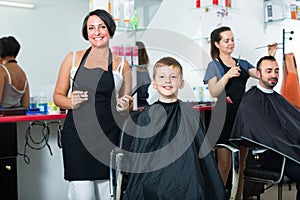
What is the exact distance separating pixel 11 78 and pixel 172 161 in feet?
5.67

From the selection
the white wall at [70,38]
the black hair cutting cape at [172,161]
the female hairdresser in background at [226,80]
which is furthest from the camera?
the white wall at [70,38]

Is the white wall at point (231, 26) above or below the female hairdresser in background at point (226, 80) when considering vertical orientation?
above

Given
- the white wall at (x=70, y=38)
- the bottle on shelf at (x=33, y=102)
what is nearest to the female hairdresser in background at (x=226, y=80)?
the white wall at (x=70, y=38)

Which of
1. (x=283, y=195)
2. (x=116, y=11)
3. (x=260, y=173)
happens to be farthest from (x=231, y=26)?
(x=260, y=173)

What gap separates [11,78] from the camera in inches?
113

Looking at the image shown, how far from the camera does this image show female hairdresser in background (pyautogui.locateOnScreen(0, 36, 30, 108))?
2738mm

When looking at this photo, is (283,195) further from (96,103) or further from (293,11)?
(96,103)

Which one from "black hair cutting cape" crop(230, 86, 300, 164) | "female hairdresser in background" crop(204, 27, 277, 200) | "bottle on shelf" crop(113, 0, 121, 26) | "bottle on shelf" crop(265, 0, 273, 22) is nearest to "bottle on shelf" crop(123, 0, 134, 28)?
"bottle on shelf" crop(113, 0, 121, 26)

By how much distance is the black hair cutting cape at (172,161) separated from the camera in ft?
5.11

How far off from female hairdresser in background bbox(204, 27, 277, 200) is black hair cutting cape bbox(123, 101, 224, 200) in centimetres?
67

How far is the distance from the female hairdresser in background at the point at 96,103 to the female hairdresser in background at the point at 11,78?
1.25m

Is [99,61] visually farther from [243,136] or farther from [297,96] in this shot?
[297,96]

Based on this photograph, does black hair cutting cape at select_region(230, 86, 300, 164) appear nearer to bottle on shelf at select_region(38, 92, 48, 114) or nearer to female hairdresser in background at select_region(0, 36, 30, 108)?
bottle on shelf at select_region(38, 92, 48, 114)

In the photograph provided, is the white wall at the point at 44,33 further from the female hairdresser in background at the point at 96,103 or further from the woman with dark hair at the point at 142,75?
the female hairdresser in background at the point at 96,103
